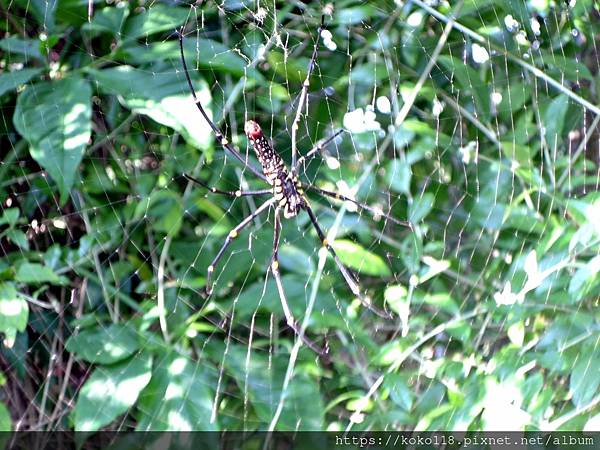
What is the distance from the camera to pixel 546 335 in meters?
1.06

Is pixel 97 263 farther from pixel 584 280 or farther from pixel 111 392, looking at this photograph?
pixel 584 280

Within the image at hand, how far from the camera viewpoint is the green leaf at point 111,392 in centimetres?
106

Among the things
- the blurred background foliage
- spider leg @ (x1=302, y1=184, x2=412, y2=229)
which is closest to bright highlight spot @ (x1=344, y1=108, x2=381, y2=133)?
the blurred background foliage

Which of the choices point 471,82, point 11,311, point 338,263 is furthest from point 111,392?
point 471,82

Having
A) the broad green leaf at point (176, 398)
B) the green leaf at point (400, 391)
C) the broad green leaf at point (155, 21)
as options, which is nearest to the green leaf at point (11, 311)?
the broad green leaf at point (176, 398)

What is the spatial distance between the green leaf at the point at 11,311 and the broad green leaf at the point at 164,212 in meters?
0.24

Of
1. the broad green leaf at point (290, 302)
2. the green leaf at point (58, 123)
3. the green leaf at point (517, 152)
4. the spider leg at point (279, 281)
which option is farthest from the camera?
the green leaf at point (517, 152)

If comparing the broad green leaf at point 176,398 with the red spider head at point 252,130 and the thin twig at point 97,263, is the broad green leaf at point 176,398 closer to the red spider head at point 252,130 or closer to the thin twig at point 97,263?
the thin twig at point 97,263

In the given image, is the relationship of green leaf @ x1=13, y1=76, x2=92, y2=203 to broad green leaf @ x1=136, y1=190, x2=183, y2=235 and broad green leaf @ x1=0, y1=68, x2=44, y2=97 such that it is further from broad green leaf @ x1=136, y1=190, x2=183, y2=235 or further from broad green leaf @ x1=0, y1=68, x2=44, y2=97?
broad green leaf @ x1=136, y1=190, x2=183, y2=235

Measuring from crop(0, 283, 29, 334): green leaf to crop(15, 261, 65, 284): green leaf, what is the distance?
0.03 metres

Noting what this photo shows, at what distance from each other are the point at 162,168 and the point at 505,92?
68 centimetres

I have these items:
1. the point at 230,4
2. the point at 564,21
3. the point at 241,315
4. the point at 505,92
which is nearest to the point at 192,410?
the point at 241,315

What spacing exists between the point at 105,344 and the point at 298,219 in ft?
1.27

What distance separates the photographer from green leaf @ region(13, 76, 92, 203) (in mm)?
921
